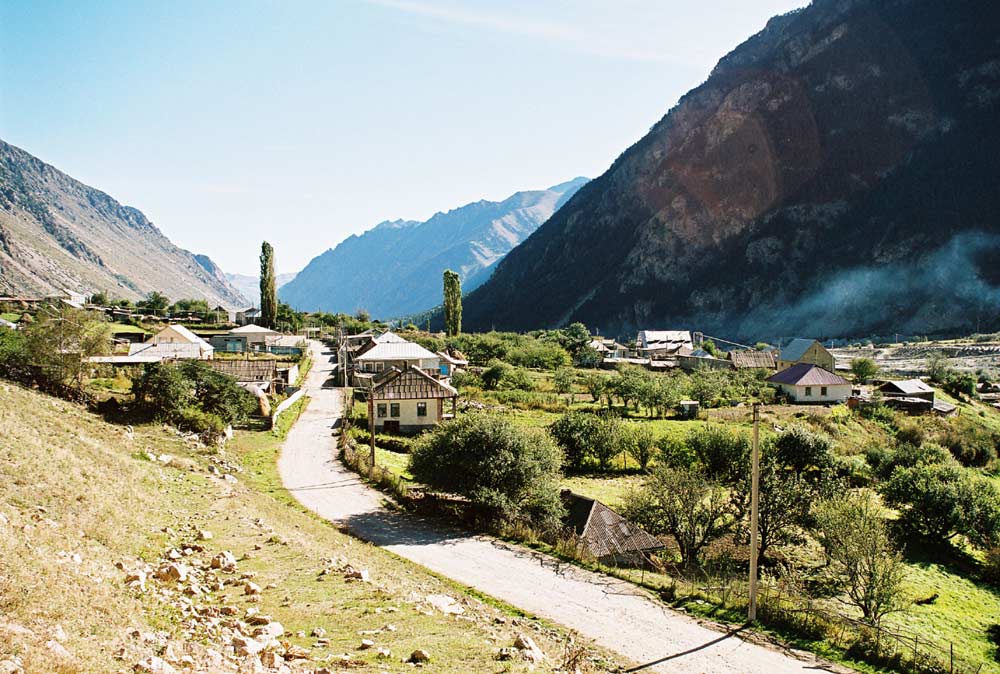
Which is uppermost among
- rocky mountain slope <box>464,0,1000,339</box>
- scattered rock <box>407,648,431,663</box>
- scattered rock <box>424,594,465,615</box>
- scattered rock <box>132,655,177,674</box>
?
rocky mountain slope <box>464,0,1000,339</box>

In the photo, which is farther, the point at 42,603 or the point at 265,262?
the point at 265,262

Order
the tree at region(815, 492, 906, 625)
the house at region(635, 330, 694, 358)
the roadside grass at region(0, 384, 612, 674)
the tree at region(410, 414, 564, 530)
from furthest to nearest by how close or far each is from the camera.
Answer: the house at region(635, 330, 694, 358), the tree at region(410, 414, 564, 530), the tree at region(815, 492, 906, 625), the roadside grass at region(0, 384, 612, 674)

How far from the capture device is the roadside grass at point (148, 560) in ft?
29.3

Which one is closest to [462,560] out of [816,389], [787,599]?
[787,599]

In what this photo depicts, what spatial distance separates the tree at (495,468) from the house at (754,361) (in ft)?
194

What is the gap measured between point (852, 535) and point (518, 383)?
141ft

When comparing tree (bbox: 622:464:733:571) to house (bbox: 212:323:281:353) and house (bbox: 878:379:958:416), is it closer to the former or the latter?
house (bbox: 878:379:958:416)

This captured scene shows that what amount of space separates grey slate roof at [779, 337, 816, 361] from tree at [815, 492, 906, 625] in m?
57.9

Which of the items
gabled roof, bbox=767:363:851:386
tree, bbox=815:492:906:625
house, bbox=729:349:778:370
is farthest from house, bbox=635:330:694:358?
tree, bbox=815:492:906:625

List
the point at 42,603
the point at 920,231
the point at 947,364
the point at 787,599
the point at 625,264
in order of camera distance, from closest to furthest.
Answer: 1. the point at 42,603
2. the point at 787,599
3. the point at 947,364
4. the point at 920,231
5. the point at 625,264

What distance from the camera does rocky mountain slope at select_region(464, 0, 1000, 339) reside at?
136m

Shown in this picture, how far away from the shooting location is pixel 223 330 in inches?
3403

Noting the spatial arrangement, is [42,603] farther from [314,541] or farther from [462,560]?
[462,560]

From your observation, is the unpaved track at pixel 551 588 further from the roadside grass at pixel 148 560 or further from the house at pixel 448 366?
the house at pixel 448 366
